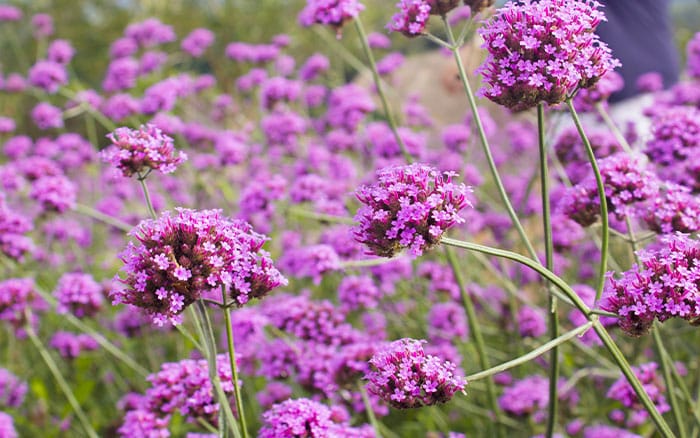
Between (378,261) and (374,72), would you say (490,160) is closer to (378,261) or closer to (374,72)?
(378,261)

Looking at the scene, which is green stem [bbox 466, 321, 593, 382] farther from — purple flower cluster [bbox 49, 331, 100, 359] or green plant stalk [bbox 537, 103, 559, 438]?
purple flower cluster [bbox 49, 331, 100, 359]

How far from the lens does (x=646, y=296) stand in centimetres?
141

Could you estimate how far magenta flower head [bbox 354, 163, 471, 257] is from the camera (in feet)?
4.56

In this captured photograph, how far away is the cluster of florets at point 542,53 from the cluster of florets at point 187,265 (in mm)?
637

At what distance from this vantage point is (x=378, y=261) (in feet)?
7.18

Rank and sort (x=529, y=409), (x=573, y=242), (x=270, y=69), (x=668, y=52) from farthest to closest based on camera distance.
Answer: (x=668, y=52) → (x=270, y=69) → (x=573, y=242) → (x=529, y=409)

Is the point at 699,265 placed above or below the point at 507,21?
below

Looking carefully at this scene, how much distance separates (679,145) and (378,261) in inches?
43.5

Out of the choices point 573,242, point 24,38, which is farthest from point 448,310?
point 24,38

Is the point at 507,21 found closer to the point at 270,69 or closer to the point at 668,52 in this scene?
the point at 270,69

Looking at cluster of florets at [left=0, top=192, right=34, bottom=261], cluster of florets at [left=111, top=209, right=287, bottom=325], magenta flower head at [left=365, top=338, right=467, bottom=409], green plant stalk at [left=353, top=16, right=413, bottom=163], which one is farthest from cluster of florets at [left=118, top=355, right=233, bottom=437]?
cluster of florets at [left=0, top=192, right=34, bottom=261]

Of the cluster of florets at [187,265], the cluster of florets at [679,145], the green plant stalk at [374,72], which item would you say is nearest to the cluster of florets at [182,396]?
the cluster of florets at [187,265]

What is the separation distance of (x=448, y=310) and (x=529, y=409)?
687mm

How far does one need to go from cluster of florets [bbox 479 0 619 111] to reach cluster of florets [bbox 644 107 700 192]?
Answer: 37.8 inches
